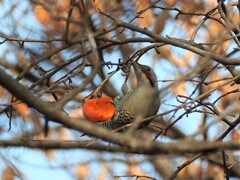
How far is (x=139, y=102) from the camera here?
189 cm

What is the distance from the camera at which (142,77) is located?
1.95m

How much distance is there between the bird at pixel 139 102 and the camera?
1.87 meters

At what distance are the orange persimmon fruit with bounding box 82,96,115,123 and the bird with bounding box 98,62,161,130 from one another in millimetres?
51

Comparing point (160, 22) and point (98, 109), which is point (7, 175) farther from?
point (98, 109)

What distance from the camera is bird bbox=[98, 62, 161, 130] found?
1870 mm

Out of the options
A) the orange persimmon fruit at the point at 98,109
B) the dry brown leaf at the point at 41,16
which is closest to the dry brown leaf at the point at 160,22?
the dry brown leaf at the point at 41,16

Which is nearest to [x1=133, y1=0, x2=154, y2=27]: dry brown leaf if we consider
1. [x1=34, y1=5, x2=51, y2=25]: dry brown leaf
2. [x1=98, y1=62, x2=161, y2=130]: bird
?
[x1=34, y1=5, x2=51, y2=25]: dry brown leaf

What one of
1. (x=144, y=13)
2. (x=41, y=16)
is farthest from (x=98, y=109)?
(x=41, y=16)

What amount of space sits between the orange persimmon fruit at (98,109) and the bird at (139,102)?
0.17 feet

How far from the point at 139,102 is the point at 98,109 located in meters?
0.16

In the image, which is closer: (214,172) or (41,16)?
(41,16)

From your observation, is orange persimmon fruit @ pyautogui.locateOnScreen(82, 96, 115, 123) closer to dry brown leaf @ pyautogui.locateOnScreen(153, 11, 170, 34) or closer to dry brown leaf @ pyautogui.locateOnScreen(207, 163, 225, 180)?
dry brown leaf @ pyautogui.locateOnScreen(153, 11, 170, 34)

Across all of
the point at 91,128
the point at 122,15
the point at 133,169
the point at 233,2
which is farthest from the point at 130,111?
the point at 133,169

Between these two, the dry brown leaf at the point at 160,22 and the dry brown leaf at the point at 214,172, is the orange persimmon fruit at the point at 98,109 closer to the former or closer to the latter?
the dry brown leaf at the point at 160,22
